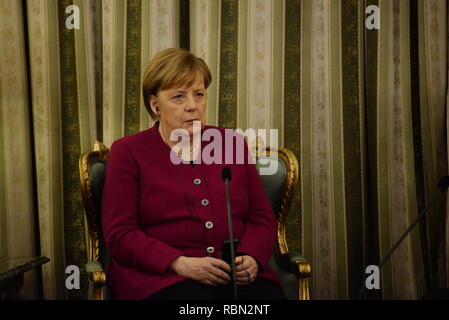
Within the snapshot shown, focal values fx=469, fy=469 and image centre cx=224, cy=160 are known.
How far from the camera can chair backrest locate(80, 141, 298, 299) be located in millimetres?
1564

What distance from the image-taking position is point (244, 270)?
53.1 inches

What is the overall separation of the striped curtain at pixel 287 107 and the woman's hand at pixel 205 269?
0.84m

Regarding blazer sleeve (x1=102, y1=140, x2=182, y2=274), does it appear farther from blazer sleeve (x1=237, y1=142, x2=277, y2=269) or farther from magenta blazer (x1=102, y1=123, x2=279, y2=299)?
blazer sleeve (x1=237, y1=142, x2=277, y2=269)

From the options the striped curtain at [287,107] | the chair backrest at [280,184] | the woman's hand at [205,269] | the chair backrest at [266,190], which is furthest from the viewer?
the striped curtain at [287,107]

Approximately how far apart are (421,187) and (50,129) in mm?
1639

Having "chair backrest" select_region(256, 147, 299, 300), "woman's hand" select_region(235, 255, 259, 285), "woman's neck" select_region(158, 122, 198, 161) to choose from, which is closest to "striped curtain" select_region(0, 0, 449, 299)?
"chair backrest" select_region(256, 147, 299, 300)

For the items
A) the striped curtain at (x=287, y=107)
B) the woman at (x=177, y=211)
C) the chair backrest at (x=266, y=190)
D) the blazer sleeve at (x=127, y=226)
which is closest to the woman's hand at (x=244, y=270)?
the woman at (x=177, y=211)

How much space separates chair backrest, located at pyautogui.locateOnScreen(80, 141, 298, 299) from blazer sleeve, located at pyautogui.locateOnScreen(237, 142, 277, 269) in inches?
6.5

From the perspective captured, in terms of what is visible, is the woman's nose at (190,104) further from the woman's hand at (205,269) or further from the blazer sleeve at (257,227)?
the woman's hand at (205,269)

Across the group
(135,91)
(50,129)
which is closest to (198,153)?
(135,91)

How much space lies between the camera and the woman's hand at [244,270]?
1.34 m

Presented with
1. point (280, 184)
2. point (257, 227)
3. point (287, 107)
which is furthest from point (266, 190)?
point (287, 107)

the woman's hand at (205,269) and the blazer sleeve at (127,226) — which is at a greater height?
the blazer sleeve at (127,226)

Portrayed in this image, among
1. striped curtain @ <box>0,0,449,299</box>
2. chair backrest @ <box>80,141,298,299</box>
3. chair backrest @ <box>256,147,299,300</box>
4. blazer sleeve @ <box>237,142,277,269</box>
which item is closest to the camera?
blazer sleeve @ <box>237,142,277,269</box>
